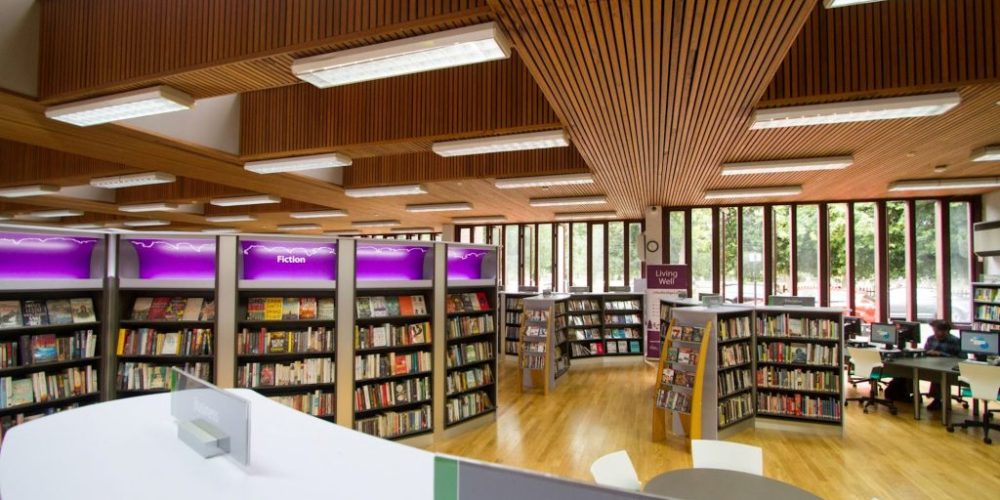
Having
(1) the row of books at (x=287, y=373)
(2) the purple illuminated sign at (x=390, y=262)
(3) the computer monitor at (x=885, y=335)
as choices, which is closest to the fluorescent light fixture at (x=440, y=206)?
(2) the purple illuminated sign at (x=390, y=262)

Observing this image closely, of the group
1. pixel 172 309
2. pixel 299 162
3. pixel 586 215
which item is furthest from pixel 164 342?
pixel 586 215

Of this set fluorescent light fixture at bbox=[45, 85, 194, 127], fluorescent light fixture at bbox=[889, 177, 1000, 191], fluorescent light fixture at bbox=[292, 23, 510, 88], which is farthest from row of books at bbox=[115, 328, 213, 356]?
fluorescent light fixture at bbox=[889, 177, 1000, 191]

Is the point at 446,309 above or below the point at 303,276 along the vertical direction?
below

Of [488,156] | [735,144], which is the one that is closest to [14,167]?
[488,156]

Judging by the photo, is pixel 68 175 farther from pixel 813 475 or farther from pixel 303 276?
pixel 813 475

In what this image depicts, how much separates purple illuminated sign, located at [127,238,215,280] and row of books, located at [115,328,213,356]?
1.81 feet

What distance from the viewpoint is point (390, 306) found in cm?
587

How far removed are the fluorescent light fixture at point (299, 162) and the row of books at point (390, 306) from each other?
81.6 inches

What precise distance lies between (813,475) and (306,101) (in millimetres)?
7319

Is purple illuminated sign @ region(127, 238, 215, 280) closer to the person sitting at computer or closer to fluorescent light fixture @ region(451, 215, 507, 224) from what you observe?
fluorescent light fixture @ region(451, 215, 507, 224)

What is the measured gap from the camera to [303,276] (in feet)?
17.2

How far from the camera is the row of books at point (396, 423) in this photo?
18.2 ft

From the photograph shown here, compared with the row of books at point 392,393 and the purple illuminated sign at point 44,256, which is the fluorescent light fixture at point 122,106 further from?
the row of books at point 392,393

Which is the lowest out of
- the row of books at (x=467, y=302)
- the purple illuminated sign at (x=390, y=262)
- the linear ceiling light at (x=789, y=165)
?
the row of books at (x=467, y=302)
